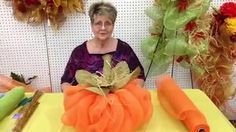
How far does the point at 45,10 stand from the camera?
2.09 metres

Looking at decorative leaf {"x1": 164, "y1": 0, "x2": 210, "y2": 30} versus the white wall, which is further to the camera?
the white wall

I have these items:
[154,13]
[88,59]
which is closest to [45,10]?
[88,59]

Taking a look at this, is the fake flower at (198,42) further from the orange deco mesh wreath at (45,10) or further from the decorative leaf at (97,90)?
the decorative leaf at (97,90)

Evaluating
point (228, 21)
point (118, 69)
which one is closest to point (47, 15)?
point (118, 69)

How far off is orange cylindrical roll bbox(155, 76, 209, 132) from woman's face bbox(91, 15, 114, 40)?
50 centimetres

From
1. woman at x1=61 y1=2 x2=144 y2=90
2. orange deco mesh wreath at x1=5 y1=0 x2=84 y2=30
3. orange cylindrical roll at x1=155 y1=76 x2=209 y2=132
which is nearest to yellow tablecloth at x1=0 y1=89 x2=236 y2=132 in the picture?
orange cylindrical roll at x1=155 y1=76 x2=209 y2=132

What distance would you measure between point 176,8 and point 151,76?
1.93 feet

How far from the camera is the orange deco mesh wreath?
81.4 inches

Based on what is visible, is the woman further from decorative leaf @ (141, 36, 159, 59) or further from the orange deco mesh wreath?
the orange deco mesh wreath

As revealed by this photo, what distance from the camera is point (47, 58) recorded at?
2.31m

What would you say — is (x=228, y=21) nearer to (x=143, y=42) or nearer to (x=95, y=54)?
(x=143, y=42)

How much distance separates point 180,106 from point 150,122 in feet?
0.47

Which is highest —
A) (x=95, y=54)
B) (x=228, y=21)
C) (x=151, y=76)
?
(x=228, y=21)

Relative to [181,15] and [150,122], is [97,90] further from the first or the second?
[181,15]
